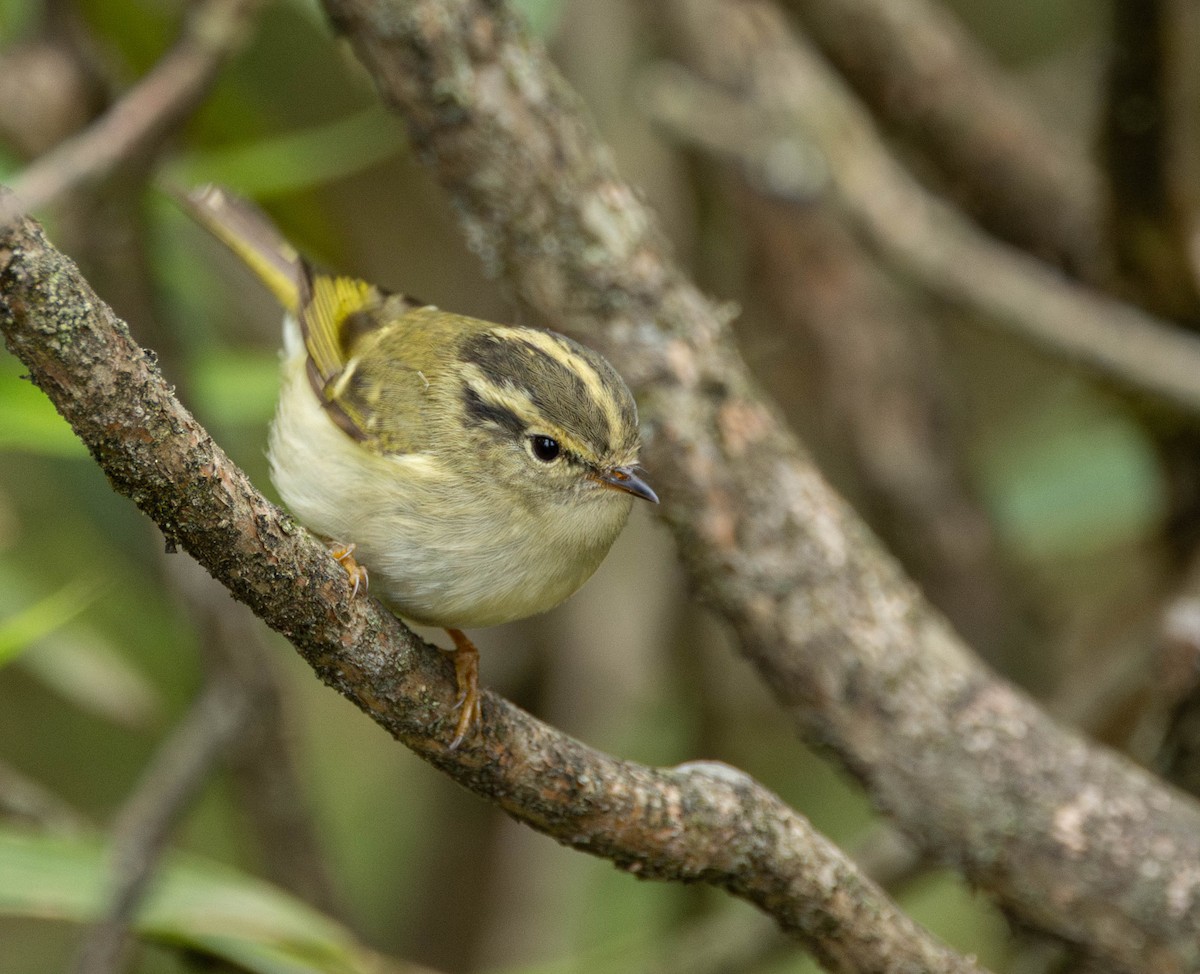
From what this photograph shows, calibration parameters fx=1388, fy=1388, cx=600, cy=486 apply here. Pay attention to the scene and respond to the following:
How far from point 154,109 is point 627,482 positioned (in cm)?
131

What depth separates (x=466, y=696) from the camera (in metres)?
1.87

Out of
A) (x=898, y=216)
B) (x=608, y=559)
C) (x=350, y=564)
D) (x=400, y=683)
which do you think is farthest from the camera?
(x=608, y=559)

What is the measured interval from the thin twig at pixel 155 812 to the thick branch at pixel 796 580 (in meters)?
1.20

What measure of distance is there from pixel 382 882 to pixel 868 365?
2502 mm

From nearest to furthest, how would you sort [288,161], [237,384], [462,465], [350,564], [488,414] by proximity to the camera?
[350,564] < [462,465] < [488,414] < [237,384] < [288,161]

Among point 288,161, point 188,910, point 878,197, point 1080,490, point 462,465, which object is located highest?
point 878,197

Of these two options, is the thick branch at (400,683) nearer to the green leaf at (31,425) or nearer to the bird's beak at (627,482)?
the bird's beak at (627,482)

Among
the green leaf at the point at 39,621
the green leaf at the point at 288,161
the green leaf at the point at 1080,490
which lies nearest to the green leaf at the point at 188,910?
the green leaf at the point at 39,621

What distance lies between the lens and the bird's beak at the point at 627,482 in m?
2.29

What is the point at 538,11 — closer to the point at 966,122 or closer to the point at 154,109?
the point at 154,109

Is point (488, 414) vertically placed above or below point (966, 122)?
below

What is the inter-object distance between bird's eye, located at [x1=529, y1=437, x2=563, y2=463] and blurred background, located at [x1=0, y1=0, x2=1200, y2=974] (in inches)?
28.3

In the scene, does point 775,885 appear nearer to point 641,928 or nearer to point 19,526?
point 641,928

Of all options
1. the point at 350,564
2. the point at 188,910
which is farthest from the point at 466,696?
the point at 188,910
